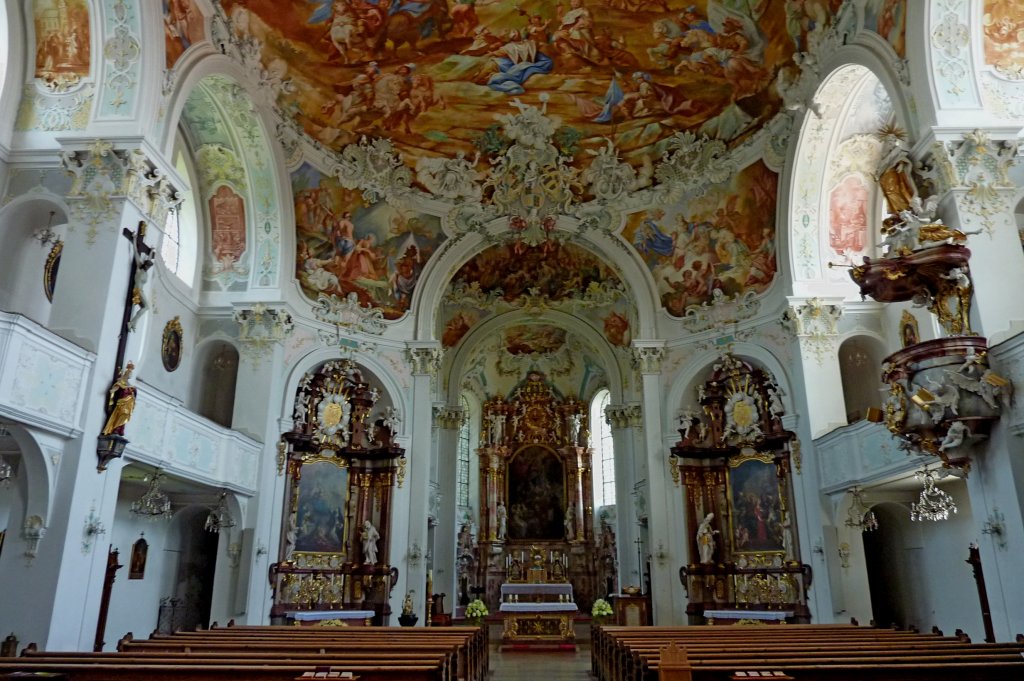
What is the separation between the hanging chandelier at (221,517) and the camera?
604 inches

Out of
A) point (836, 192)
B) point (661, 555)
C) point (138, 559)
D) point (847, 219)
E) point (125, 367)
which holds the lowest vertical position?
point (138, 559)

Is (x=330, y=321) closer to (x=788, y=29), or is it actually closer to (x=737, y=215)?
(x=737, y=215)

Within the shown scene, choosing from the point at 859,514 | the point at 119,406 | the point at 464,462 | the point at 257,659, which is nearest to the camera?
the point at 257,659

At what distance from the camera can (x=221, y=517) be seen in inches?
609

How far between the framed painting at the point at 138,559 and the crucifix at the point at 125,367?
4956 mm

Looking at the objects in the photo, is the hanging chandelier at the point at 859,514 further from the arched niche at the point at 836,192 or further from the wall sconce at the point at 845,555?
the arched niche at the point at 836,192

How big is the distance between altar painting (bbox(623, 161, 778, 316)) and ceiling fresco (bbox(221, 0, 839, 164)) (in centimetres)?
144

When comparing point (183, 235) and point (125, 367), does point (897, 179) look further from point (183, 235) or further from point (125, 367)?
point (183, 235)

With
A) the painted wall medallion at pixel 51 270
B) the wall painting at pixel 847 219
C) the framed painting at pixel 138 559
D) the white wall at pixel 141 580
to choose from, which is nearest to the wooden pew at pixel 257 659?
the white wall at pixel 141 580

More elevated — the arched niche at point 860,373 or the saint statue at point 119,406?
the arched niche at point 860,373

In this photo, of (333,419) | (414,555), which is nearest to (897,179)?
(414,555)

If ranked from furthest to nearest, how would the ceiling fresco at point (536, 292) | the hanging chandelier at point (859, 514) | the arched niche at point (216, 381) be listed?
the ceiling fresco at point (536, 292) < the arched niche at point (216, 381) < the hanging chandelier at point (859, 514)

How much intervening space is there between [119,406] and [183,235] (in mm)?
7715

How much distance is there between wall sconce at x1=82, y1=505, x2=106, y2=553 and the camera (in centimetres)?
970
